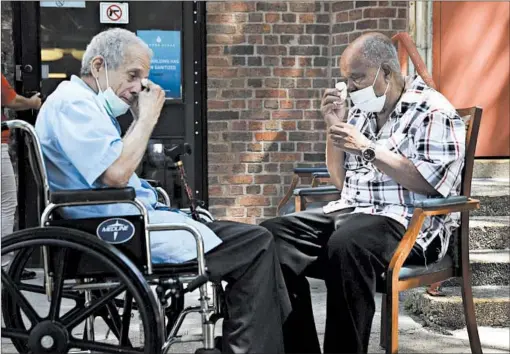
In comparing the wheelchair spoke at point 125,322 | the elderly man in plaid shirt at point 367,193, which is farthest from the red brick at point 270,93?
the wheelchair spoke at point 125,322

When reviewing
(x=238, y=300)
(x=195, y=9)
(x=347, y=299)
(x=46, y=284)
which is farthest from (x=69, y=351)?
(x=195, y=9)

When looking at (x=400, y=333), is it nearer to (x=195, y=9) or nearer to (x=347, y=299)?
(x=347, y=299)

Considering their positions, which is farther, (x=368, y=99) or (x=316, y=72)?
(x=316, y=72)

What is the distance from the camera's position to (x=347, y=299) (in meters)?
3.36

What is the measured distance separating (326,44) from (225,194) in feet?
4.43

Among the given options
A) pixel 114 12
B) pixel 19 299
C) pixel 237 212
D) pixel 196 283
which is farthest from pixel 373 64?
pixel 114 12

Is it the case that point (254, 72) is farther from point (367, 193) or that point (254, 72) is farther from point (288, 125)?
point (367, 193)

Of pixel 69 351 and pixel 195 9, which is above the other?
pixel 195 9

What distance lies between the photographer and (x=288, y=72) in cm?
670

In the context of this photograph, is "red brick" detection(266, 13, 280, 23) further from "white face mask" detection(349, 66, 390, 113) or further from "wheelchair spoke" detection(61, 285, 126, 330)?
"wheelchair spoke" detection(61, 285, 126, 330)

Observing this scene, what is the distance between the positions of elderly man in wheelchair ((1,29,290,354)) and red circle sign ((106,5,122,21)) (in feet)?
10.9

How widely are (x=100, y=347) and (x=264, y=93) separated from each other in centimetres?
391

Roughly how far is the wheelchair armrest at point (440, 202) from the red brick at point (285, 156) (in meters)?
3.24

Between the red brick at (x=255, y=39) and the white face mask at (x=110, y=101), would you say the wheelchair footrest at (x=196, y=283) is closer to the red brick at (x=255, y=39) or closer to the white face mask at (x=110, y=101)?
the white face mask at (x=110, y=101)
